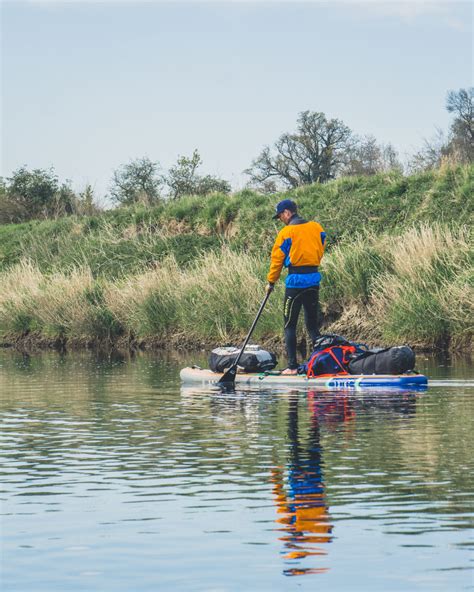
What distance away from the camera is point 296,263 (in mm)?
18422

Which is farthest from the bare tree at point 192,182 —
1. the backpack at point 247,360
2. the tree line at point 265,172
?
the backpack at point 247,360

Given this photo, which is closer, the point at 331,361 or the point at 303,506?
the point at 303,506

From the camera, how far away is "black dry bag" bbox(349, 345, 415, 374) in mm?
16703

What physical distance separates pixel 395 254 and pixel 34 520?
17.8m

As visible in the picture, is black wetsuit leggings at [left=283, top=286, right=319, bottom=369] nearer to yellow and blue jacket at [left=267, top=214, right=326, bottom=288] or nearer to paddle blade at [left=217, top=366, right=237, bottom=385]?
yellow and blue jacket at [left=267, top=214, right=326, bottom=288]

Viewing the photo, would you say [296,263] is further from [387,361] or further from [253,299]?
[253,299]

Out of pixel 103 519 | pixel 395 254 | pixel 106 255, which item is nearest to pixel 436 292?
pixel 395 254

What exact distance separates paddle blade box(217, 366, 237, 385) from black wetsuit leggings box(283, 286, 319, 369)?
2.61ft

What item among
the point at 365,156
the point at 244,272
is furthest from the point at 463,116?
the point at 244,272

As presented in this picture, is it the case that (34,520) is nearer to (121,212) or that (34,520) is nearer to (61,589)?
(61,589)

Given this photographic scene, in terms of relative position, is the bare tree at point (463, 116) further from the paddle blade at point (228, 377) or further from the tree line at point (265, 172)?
the paddle blade at point (228, 377)

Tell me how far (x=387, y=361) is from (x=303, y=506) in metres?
8.32

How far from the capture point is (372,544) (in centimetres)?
748

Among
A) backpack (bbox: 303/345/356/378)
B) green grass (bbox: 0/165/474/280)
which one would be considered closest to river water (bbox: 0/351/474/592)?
backpack (bbox: 303/345/356/378)
